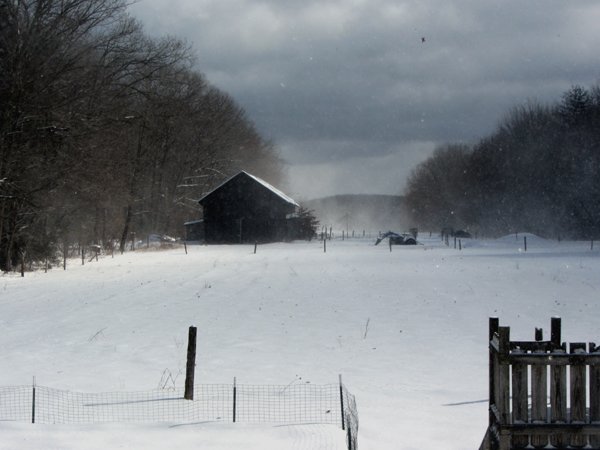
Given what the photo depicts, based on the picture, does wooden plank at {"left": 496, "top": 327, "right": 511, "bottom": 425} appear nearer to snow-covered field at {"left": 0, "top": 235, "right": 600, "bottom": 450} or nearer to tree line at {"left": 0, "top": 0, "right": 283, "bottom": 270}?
snow-covered field at {"left": 0, "top": 235, "right": 600, "bottom": 450}

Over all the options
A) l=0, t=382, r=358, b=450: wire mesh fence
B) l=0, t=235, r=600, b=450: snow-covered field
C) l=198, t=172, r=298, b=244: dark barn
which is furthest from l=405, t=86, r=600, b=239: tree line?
l=0, t=382, r=358, b=450: wire mesh fence

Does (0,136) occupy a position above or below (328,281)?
above

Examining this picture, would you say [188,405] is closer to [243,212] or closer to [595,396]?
[595,396]

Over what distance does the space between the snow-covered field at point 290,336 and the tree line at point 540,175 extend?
42.4 metres

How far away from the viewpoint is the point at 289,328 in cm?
1847

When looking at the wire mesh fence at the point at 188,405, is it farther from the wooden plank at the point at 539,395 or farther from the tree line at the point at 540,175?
the tree line at the point at 540,175

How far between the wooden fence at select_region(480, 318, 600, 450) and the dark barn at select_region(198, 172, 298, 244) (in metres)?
60.1

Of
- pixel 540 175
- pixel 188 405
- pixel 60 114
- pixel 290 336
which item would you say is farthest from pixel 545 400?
pixel 540 175

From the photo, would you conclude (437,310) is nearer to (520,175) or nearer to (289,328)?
(289,328)

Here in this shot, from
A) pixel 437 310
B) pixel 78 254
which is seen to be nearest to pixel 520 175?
pixel 78 254

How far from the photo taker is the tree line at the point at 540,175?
234 feet

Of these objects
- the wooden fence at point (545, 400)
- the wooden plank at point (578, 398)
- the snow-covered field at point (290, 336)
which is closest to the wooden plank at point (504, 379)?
the wooden fence at point (545, 400)

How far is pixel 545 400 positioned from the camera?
6797 mm

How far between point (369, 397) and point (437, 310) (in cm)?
955
